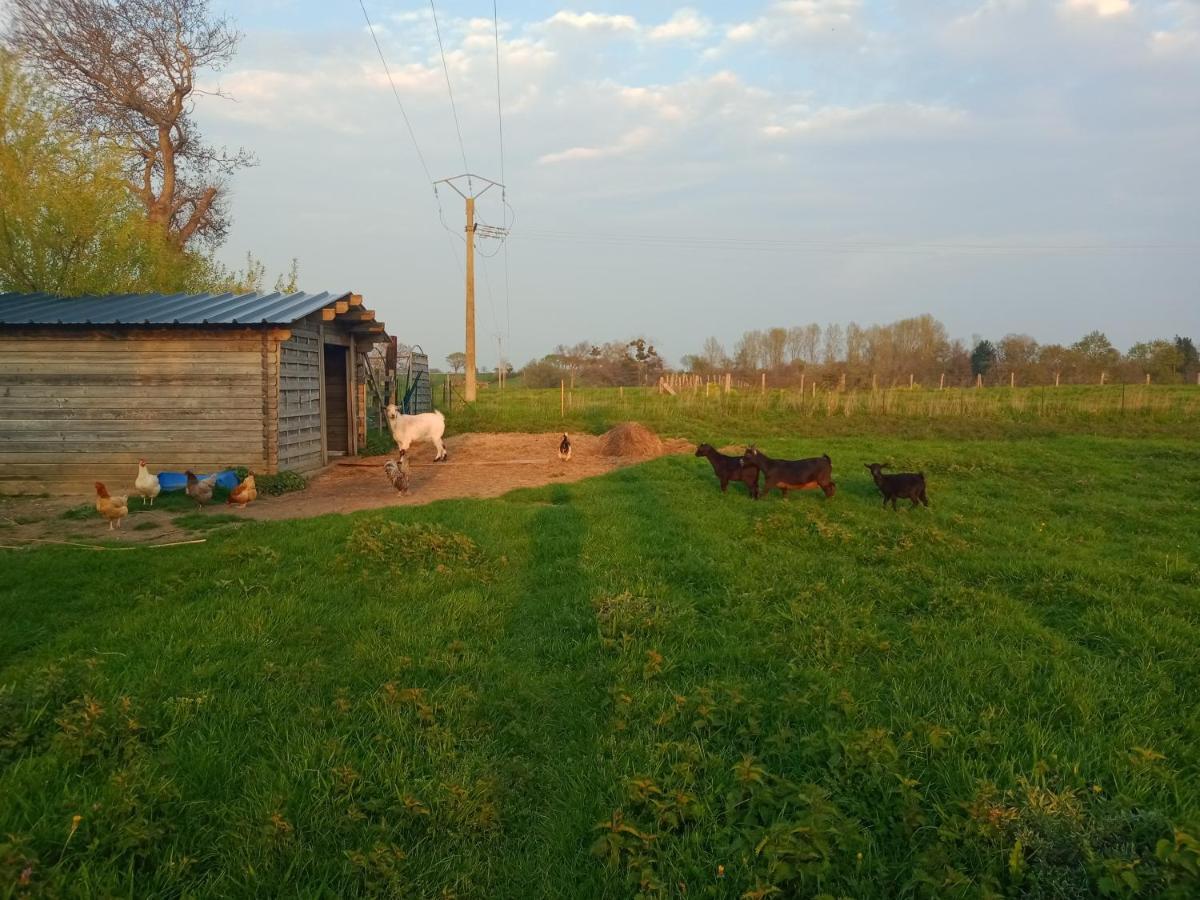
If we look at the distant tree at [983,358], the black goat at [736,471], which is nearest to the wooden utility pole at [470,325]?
the black goat at [736,471]

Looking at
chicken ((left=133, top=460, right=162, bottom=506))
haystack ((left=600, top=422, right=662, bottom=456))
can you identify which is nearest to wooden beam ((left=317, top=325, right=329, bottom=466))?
chicken ((left=133, top=460, right=162, bottom=506))

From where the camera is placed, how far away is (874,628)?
505 centimetres

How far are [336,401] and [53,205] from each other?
6.62 metres

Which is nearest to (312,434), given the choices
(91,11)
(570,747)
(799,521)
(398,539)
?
(398,539)

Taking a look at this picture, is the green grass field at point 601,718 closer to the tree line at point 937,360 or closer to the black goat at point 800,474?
the black goat at point 800,474

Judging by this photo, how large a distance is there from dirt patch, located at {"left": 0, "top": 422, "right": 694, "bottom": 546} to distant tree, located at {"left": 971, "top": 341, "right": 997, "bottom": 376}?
49.2 meters

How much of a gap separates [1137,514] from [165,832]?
1013 centimetres

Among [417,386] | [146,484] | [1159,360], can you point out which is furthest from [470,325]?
[1159,360]

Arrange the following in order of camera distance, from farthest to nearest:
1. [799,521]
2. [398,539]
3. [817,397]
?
[817,397], [799,521], [398,539]

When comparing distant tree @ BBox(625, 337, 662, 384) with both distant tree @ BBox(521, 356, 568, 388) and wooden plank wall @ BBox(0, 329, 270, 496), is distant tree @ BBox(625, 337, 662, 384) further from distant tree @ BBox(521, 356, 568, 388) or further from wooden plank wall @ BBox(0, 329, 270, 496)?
wooden plank wall @ BBox(0, 329, 270, 496)

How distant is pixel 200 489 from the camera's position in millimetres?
10031

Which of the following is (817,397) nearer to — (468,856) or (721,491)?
(721,491)

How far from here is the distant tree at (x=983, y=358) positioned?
5716cm

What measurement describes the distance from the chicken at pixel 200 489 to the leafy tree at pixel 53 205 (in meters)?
8.84
